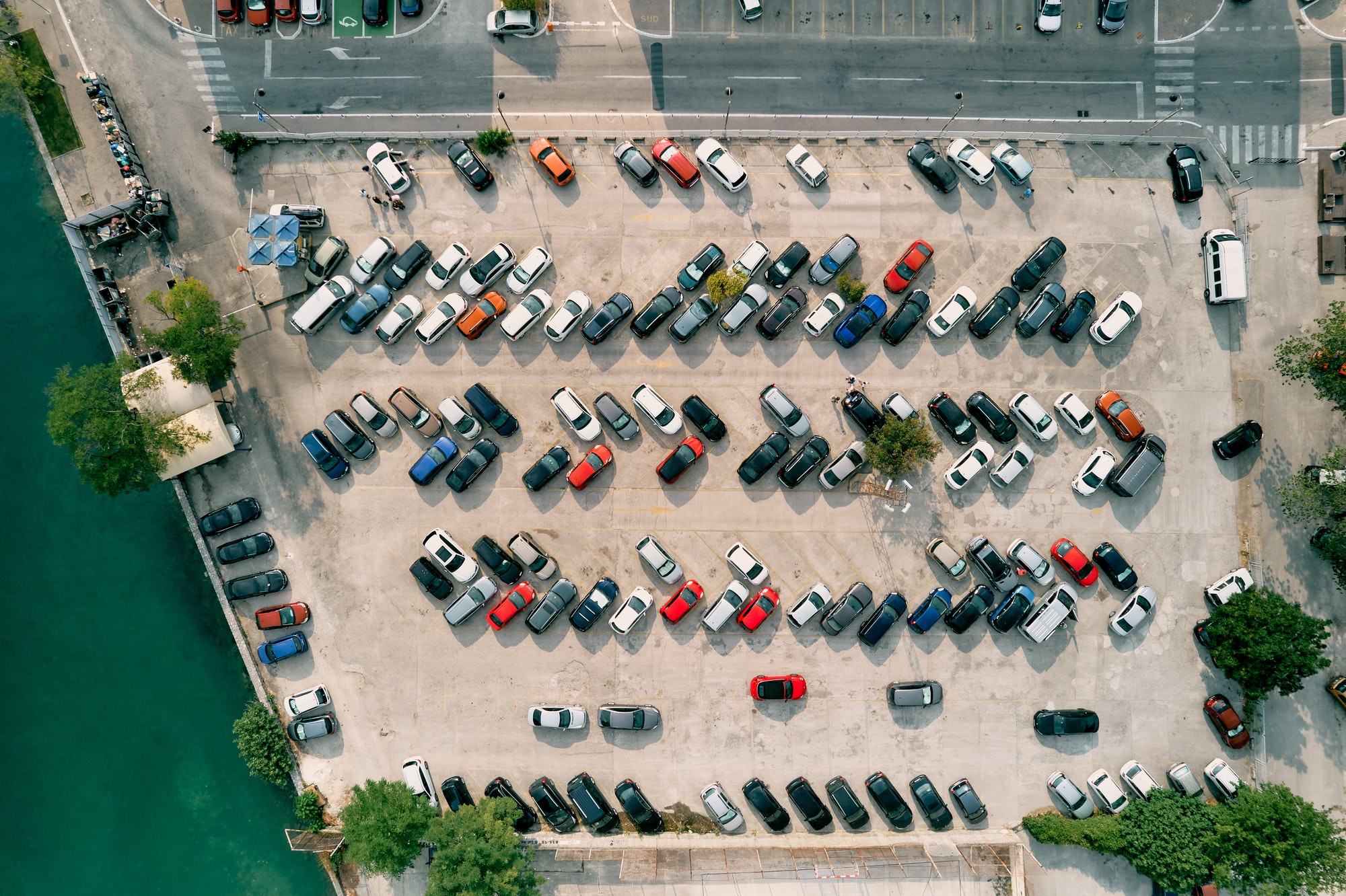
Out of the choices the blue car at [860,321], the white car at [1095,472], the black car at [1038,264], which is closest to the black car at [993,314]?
the black car at [1038,264]

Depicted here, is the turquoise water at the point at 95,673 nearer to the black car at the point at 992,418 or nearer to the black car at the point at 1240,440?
the black car at the point at 992,418

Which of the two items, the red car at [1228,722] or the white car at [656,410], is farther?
the white car at [656,410]

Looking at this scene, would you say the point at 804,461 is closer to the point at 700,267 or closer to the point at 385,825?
the point at 700,267

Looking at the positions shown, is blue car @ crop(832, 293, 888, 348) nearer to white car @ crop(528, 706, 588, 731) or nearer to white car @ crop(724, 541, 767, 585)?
white car @ crop(724, 541, 767, 585)

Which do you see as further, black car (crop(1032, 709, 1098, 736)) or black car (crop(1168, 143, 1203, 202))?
black car (crop(1168, 143, 1203, 202))

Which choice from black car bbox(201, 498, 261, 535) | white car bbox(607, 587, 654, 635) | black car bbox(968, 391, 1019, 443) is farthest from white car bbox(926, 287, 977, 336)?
black car bbox(201, 498, 261, 535)

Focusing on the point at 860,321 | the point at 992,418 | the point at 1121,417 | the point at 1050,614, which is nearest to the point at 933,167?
the point at 860,321

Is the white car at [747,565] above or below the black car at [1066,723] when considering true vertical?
above

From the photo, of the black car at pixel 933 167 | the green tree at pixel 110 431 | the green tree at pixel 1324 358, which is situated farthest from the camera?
the black car at pixel 933 167
